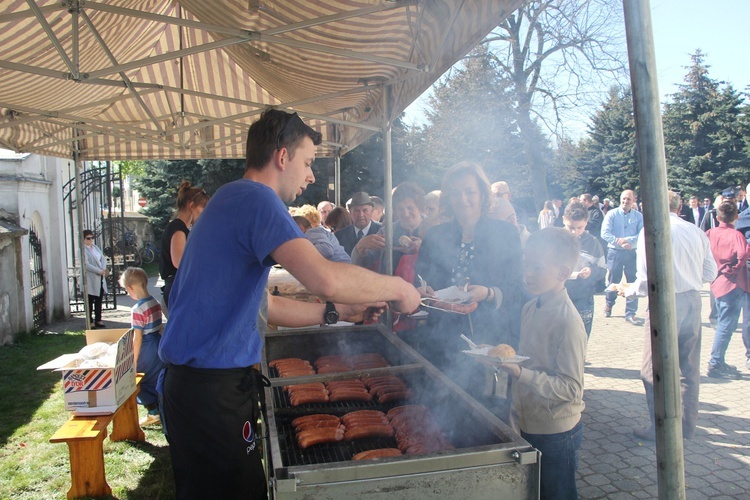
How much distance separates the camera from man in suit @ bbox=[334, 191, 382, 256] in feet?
19.6

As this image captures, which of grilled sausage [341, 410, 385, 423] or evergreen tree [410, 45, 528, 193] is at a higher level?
evergreen tree [410, 45, 528, 193]

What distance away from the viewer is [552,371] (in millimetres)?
2494

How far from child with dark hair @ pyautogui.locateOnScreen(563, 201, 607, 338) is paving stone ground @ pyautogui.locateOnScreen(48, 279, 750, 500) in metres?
0.83

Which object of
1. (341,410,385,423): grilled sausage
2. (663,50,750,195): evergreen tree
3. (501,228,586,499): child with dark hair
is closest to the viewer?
(501,228,586,499): child with dark hair

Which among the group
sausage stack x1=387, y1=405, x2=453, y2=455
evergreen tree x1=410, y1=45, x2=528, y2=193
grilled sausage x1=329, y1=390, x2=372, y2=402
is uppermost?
evergreen tree x1=410, y1=45, x2=528, y2=193

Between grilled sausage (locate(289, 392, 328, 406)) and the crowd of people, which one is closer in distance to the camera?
the crowd of people

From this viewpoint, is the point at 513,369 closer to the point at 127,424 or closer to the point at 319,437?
the point at 319,437

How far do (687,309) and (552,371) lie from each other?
2.67m

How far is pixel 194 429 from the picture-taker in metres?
2.08

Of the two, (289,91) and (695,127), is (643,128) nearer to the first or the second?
(289,91)

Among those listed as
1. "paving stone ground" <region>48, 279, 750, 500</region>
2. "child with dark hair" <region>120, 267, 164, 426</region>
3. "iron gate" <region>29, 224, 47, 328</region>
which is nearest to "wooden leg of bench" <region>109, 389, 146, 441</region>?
"child with dark hair" <region>120, 267, 164, 426</region>

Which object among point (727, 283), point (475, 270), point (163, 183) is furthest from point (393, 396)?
point (163, 183)

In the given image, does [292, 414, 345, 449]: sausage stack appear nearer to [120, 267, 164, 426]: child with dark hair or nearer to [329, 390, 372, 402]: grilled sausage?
[329, 390, 372, 402]: grilled sausage

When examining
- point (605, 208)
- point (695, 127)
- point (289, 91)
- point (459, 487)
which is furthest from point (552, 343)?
point (695, 127)
